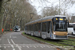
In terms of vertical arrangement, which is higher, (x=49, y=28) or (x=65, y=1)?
(x=65, y=1)

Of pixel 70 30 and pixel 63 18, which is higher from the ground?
pixel 63 18

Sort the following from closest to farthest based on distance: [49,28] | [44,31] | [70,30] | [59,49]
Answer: [59,49]
[49,28]
[44,31]
[70,30]

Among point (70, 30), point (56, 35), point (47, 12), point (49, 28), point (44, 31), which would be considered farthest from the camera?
point (47, 12)

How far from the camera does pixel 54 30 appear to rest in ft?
65.2

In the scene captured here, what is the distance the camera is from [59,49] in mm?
12562

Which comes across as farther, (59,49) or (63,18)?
(63,18)

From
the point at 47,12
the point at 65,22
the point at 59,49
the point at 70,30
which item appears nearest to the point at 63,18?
the point at 65,22

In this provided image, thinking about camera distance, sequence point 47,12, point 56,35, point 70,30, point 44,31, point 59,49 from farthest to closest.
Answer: point 47,12 < point 70,30 < point 44,31 < point 56,35 < point 59,49

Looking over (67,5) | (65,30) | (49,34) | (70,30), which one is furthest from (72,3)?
(70,30)

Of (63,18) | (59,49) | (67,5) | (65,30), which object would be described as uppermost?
(67,5)

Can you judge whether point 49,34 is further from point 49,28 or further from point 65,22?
point 65,22

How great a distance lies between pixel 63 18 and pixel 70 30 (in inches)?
834

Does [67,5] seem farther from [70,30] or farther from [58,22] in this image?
[70,30]

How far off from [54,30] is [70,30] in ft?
71.9
